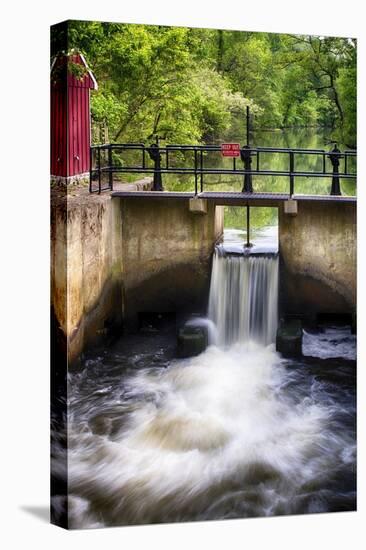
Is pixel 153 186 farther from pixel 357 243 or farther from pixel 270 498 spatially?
pixel 270 498

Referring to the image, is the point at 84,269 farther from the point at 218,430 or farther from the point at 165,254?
the point at 218,430

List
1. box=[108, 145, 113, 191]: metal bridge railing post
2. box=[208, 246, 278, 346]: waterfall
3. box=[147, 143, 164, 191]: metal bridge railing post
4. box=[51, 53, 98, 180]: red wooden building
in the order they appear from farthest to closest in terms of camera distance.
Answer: box=[208, 246, 278, 346]: waterfall, box=[147, 143, 164, 191]: metal bridge railing post, box=[108, 145, 113, 191]: metal bridge railing post, box=[51, 53, 98, 180]: red wooden building

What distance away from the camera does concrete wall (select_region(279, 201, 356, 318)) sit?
35.4 ft

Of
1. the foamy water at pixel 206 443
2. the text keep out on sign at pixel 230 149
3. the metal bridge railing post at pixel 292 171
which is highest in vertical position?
the text keep out on sign at pixel 230 149

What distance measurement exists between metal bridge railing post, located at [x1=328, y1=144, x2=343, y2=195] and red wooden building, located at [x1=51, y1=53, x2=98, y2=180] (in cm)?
244

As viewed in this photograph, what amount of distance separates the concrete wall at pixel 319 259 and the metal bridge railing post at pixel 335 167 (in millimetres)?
132

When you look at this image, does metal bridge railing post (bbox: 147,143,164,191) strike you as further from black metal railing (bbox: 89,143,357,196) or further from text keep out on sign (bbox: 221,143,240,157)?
text keep out on sign (bbox: 221,143,240,157)

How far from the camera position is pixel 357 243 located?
35.3 feet

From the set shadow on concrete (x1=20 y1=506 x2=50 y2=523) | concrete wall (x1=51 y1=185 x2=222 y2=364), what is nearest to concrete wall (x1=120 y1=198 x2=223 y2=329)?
concrete wall (x1=51 y1=185 x2=222 y2=364)

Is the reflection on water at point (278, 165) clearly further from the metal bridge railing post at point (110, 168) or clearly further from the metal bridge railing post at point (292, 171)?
the metal bridge railing post at point (110, 168)

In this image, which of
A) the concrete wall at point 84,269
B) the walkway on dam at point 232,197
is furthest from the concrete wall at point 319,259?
the concrete wall at point 84,269

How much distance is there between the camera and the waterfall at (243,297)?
10.4 m

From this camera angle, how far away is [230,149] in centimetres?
1035

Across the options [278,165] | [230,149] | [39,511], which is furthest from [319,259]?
[39,511]
